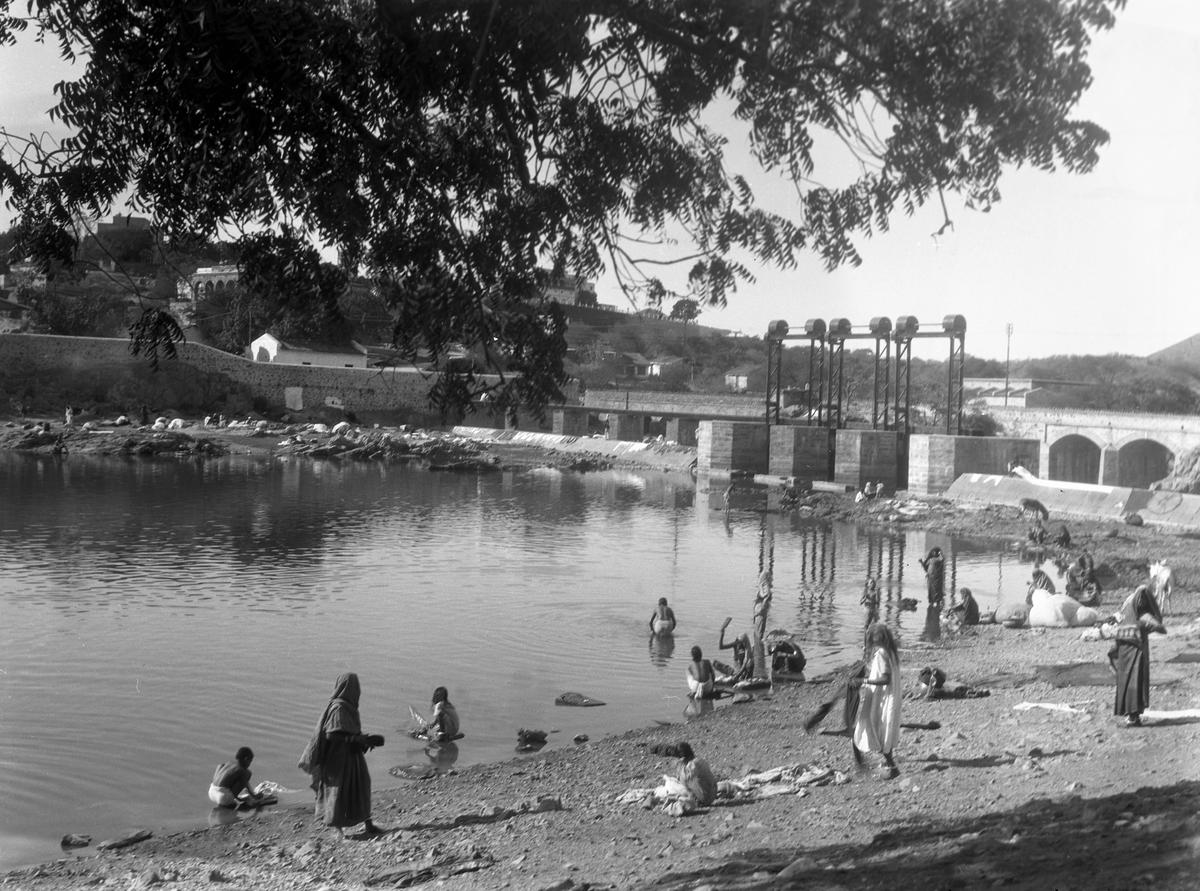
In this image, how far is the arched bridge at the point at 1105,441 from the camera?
45.0m

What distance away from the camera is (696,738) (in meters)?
10.8

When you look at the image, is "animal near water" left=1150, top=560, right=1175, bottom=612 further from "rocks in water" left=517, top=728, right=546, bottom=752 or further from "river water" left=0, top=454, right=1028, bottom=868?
"rocks in water" left=517, top=728, right=546, bottom=752

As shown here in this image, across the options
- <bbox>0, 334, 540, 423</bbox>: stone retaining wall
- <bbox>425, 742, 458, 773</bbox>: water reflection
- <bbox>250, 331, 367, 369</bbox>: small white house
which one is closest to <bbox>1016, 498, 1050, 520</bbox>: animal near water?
<bbox>425, 742, 458, 773</bbox>: water reflection

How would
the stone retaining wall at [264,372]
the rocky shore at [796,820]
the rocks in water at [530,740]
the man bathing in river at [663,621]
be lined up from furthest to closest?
1. the stone retaining wall at [264,372]
2. the man bathing in river at [663,621]
3. the rocks in water at [530,740]
4. the rocky shore at [796,820]

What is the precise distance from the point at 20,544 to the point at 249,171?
2163 centimetres

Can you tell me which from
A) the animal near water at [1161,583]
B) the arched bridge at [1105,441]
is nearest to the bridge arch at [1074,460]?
the arched bridge at [1105,441]

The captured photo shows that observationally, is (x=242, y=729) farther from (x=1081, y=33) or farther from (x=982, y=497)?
(x=982, y=497)

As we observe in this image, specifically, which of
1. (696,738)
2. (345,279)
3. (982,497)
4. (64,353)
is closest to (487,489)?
(982,497)

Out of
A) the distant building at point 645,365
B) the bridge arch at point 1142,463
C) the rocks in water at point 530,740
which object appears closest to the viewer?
the rocks in water at point 530,740

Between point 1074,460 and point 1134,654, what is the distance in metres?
48.3

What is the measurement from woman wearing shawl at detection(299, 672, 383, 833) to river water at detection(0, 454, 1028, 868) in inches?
88.4

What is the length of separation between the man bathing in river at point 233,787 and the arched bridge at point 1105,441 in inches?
1652

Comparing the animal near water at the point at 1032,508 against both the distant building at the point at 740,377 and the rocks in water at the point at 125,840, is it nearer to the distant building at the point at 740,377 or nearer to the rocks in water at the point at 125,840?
the rocks in water at the point at 125,840

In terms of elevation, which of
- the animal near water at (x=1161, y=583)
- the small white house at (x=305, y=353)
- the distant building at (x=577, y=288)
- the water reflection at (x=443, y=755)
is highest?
the small white house at (x=305, y=353)
